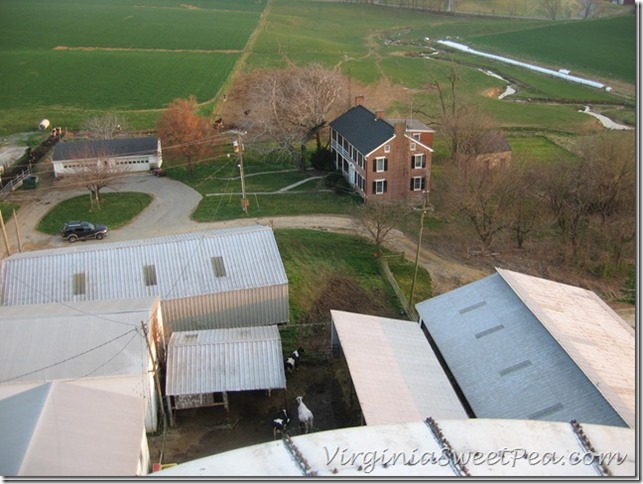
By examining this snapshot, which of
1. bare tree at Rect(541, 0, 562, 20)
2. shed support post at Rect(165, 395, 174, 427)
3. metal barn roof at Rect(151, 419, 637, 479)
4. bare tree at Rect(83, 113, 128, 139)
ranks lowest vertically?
shed support post at Rect(165, 395, 174, 427)

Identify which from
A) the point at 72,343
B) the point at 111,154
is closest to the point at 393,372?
the point at 72,343

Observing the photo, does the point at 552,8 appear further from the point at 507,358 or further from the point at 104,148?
the point at 507,358

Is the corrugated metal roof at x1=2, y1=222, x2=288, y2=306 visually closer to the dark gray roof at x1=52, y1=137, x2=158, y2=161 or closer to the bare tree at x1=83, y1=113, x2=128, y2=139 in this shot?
the dark gray roof at x1=52, y1=137, x2=158, y2=161

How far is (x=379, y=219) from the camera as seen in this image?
1542 inches

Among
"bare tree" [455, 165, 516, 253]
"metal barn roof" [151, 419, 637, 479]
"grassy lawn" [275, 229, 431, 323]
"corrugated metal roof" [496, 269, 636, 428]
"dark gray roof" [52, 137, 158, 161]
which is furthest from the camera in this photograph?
"dark gray roof" [52, 137, 158, 161]

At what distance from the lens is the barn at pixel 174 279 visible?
29.2 metres

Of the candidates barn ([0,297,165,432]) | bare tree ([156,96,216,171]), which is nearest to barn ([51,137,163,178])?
bare tree ([156,96,216,171])

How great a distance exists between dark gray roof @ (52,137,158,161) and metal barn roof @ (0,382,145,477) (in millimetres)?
33822

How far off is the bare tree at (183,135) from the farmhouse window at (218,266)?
24537mm

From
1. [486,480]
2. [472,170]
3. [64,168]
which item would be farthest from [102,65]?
[486,480]

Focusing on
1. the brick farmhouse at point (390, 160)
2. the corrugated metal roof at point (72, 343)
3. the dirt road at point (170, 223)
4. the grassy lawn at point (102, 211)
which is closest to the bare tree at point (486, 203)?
the dirt road at point (170, 223)

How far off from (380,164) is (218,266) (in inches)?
814

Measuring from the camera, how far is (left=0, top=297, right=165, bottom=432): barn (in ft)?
75.5

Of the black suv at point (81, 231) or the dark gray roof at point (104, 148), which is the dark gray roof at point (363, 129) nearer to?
the dark gray roof at point (104, 148)
